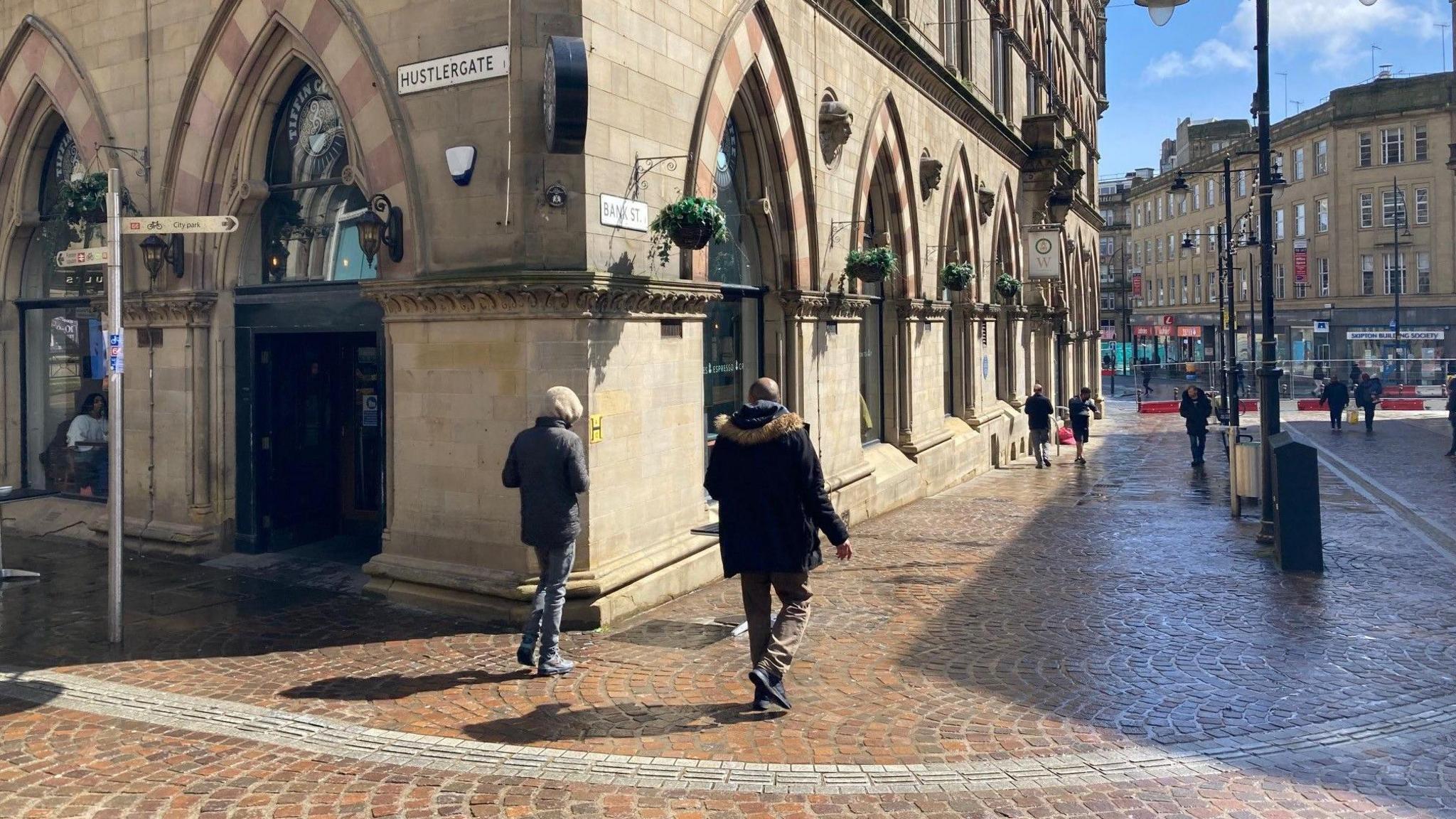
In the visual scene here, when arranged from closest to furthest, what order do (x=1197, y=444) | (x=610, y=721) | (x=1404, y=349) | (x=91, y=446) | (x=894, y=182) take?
(x=610, y=721) < (x=91, y=446) < (x=894, y=182) < (x=1197, y=444) < (x=1404, y=349)

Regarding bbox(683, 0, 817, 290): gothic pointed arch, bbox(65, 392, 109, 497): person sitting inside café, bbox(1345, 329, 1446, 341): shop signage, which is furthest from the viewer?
bbox(1345, 329, 1446, 341): shop signage

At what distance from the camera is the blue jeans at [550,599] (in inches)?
297

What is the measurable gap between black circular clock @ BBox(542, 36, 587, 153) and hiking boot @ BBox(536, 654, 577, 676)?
4157 millimetres

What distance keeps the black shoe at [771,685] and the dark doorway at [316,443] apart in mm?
6443

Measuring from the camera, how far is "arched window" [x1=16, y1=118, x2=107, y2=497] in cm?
1394

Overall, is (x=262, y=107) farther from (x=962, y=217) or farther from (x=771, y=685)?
(x=962, y=217)

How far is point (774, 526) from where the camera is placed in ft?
22.7

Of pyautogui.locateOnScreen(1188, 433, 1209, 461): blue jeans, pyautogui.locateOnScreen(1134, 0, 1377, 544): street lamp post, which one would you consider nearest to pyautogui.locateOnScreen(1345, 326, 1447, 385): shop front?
pyautogui.locateOnScreen(1188, 433, 1209, 461): blue jeans

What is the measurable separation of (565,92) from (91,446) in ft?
30.7

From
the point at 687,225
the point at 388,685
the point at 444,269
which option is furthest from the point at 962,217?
the point at 388,685

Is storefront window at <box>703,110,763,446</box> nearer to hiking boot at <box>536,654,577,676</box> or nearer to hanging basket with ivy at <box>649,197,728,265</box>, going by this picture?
hanging basket with ivy at <box>649,197,728,265</box>

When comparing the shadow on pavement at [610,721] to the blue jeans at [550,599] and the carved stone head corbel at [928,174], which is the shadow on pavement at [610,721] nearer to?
the blue jeans at [550,599]

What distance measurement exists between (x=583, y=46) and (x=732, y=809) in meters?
6.09

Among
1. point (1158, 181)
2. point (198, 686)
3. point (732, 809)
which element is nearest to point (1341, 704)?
point (732, 809)
